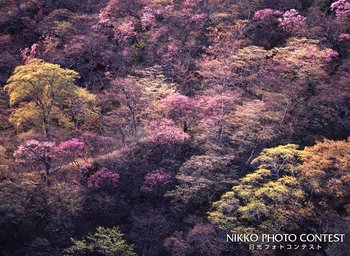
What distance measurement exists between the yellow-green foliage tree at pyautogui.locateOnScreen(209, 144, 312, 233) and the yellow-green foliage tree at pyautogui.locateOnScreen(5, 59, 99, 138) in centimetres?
1460

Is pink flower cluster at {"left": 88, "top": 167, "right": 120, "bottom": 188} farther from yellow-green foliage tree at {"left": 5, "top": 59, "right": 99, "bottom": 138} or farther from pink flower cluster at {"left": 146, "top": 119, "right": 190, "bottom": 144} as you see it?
yellow-green foliage tree at {"left": 5, "top": 59, "right": 99, "bottom": 138}

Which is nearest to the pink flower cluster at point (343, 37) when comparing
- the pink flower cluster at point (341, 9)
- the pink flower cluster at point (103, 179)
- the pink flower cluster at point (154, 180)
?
the pink flower cluster at point (341, 9)

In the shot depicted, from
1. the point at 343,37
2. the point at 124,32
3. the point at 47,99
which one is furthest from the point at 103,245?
the point at 343,37

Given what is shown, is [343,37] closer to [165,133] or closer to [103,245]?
[165,133]

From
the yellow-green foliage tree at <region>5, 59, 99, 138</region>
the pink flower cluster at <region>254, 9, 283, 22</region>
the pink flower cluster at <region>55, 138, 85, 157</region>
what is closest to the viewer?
the pink flower cluster at <region>55, 138, 85, 157</region>

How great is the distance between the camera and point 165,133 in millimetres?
33625

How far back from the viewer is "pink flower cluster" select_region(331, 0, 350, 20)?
4331 cm

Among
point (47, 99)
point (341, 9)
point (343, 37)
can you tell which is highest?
point (341, 9)

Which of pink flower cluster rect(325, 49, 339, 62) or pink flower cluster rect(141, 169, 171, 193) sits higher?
pink flower cluster rect(325, 49, 339, 62)

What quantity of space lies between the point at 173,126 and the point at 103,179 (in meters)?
6.83

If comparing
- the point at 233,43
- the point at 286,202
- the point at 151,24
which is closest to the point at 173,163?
the point at 286,202

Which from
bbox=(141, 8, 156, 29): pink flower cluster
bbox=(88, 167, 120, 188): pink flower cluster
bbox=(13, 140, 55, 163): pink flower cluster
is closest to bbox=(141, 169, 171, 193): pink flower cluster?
A: bbox=(88, 167, 120, 188): pink flower cluster

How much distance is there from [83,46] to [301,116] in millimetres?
22136

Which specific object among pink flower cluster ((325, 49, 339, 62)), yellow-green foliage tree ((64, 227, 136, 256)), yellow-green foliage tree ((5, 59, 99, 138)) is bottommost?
yellow-green foliage tree ((64, 227, 136, 256))
